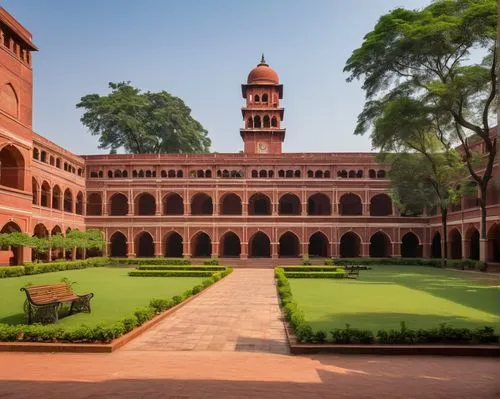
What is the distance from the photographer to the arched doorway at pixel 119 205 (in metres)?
42.5

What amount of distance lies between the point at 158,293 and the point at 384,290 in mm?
7918

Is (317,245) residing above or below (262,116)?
below

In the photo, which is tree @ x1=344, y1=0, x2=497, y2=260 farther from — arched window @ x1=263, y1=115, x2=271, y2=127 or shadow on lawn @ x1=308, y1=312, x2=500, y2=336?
arched window @ x1=263, y1=115, x2=271, y2=127

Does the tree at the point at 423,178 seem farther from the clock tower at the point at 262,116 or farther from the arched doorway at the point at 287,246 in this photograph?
the clock tower at the point at 262,116

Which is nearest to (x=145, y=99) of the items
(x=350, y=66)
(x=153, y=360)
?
(x=350, y=66)

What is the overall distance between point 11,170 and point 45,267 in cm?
601

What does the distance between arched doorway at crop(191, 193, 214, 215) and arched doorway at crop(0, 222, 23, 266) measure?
640 inches

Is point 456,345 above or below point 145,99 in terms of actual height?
below

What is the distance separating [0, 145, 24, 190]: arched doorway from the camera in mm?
28828

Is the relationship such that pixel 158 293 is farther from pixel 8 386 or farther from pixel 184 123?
pixel 184 123

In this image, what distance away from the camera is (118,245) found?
43.0 metres

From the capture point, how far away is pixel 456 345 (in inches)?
332

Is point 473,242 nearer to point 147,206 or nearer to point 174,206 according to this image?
point 174,206

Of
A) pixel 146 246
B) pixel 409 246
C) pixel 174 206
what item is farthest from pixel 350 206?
pixel 146 246
